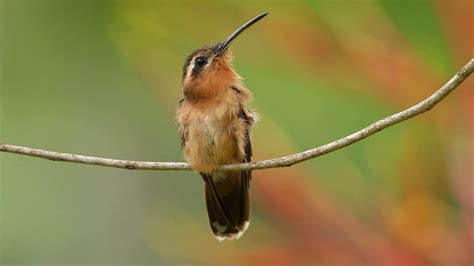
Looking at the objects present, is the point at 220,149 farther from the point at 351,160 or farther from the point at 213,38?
the point at 213,38

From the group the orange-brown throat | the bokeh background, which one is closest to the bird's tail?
the bokeh background

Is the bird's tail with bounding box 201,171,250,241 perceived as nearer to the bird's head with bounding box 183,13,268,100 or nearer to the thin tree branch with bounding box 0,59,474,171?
the bird's head with bounding box 183,13,268,100

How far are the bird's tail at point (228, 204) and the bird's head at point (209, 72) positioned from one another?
44 centimetres

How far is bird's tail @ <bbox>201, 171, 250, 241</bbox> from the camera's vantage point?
3.76 meters

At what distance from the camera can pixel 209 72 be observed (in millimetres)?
3498

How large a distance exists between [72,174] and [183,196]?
1313 mm

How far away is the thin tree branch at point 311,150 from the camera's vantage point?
2352 millimetres

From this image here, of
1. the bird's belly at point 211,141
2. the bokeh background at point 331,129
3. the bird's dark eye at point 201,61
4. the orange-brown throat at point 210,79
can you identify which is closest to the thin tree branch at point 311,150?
the bird's belly at point 211,141

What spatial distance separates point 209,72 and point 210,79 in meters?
0.04

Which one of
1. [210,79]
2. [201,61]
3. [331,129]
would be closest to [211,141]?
[210,79]

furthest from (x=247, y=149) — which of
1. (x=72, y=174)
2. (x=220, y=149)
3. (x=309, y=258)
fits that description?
(x=72, y=174)

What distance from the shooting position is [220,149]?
340cm

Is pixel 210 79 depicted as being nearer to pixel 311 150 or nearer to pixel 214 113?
pixel 214 113

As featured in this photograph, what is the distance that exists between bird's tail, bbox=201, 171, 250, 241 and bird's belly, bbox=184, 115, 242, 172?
329 millimetres
